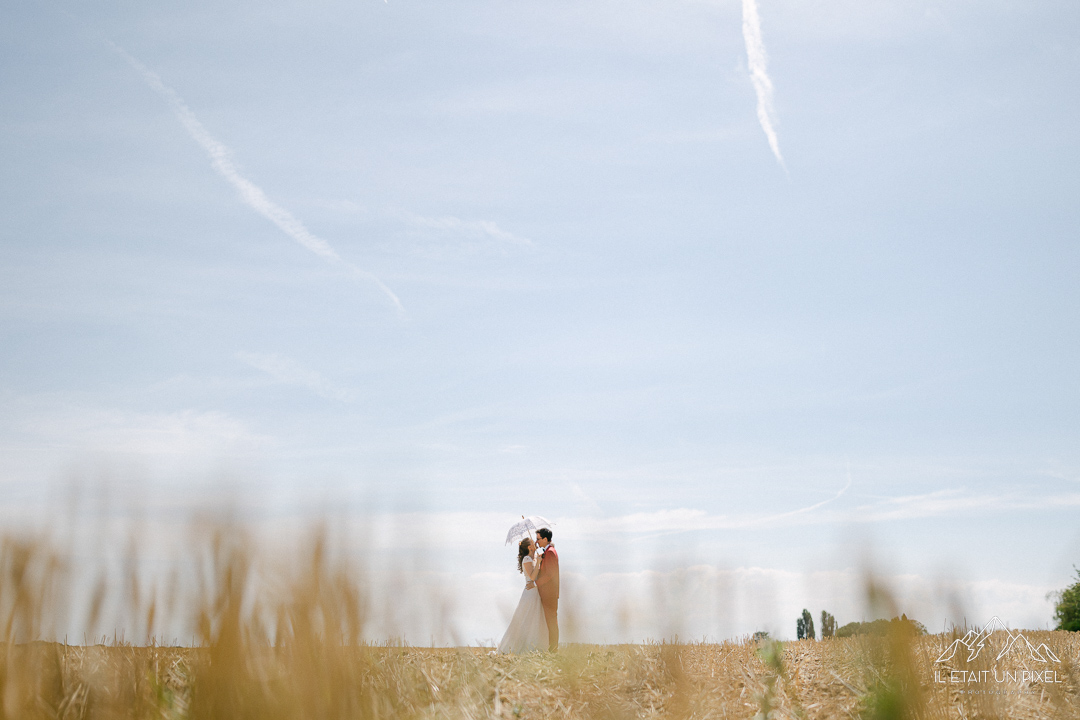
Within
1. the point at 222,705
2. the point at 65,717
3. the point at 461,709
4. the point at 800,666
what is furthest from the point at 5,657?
the point at 800,666

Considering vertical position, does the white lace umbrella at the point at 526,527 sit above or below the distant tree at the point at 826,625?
above

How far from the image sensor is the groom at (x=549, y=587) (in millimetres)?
11930

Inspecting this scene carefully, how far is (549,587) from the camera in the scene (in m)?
12.1

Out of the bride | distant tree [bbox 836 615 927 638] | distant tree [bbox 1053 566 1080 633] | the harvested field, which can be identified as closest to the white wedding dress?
the bride

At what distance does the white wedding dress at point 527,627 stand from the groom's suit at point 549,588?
0.24ft

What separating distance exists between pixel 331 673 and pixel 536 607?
8904 millimetres

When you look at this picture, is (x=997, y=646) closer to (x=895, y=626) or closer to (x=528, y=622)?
(x=895, y=626)

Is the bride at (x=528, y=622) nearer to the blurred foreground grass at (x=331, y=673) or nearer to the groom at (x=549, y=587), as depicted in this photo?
the groom at (x=549, y=587)

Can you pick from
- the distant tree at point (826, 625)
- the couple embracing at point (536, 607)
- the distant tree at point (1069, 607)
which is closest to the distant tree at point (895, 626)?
the distant tree at point (826, 625)

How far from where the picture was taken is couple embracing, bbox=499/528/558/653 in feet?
38.5

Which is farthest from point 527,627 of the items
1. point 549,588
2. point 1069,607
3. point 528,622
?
point 1069,607

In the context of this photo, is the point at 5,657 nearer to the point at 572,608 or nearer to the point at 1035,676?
the point at 572,608

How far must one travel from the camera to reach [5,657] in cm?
371

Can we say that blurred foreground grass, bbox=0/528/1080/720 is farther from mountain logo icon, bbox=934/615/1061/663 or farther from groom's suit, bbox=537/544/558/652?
groom's suit, bbox=537/544/558/652
